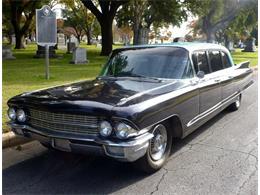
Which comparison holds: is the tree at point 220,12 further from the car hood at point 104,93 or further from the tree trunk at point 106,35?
the car hood at point 104,93

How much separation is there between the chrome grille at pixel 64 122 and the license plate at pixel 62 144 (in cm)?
13

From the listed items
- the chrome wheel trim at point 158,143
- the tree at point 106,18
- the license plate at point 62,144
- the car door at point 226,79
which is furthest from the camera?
the tree at point 106,18

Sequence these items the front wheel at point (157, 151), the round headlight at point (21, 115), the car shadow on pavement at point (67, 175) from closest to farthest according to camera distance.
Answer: the car shadow on pavement at point (67, 175)
the front wheel at point (157, 151)
the round headlight at point (21, 115)

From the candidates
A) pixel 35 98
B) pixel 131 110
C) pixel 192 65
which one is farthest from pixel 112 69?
pixel 131 110

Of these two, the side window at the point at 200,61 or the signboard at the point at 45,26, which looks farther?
the signboard at the point at 45,26

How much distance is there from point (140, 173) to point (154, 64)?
181 cm

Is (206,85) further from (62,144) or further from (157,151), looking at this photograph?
(62,144)

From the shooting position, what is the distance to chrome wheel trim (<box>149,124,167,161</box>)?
165 inches

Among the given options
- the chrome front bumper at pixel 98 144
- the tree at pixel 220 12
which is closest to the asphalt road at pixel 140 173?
the chrome front bumper at pixel 98 144

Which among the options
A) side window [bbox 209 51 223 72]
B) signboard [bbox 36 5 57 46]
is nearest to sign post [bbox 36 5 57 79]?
signboard [bbox 36 5 57 46]

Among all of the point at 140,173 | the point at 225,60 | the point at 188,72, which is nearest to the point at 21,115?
the point at 140,173

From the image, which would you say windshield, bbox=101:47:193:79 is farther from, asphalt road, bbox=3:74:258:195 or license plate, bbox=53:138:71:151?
license plate, bbox=53:138:71:151

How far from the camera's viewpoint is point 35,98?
4238 mm

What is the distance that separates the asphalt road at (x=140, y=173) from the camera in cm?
374
